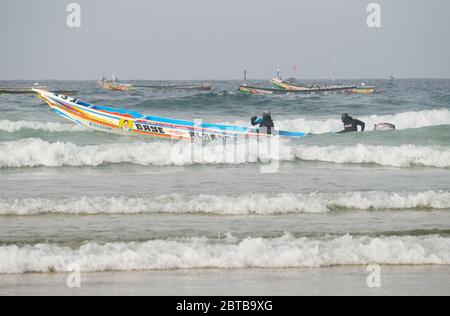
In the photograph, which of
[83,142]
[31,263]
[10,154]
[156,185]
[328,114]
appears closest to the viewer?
[31,263]

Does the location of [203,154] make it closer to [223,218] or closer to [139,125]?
[139,125]

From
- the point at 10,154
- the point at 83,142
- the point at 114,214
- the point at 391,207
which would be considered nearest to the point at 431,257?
the point at 391,207

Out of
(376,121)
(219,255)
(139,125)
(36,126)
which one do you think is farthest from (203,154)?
(376,121)

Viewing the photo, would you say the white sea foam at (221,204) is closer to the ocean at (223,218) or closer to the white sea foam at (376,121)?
the ocean at (223,218)

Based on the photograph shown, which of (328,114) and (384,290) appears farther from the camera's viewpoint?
(328,114)

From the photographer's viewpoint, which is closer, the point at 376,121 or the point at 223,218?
the point at 223,218

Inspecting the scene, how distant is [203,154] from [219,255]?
11.9 m

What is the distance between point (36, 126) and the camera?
29.6 meters

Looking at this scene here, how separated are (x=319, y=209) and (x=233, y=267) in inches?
154

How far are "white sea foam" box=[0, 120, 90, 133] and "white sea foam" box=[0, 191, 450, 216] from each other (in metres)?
14.6

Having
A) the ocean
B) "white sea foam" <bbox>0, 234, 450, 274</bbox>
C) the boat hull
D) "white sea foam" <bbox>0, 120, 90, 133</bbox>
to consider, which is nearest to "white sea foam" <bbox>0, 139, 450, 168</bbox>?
the ocean

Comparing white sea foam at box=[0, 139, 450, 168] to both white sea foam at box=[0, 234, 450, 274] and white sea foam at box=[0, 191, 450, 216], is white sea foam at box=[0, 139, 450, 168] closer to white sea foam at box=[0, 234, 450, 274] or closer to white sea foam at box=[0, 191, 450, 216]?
white sea foam at box=[0, 191, 450, 216]

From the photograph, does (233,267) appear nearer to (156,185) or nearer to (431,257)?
(431,257)

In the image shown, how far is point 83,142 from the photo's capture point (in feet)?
84.6
